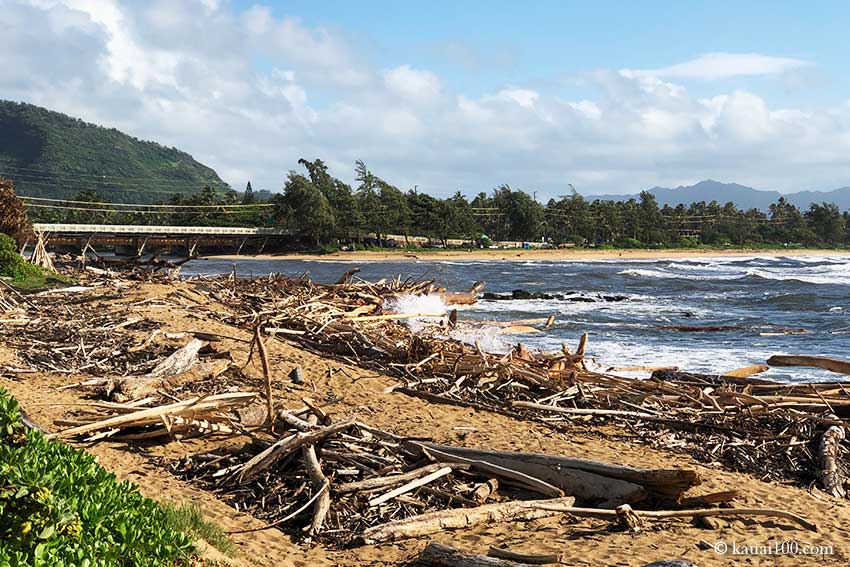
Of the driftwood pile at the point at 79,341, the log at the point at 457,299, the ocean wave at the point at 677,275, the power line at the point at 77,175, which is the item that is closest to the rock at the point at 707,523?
the driftwood pile at the point at 79,341

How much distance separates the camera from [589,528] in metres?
5.46

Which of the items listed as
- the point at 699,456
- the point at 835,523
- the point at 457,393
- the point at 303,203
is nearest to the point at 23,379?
the point at 457,393

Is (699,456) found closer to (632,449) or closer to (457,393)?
(632,449)

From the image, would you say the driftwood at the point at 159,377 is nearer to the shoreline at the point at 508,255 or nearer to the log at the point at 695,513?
the log at the point at 695,513

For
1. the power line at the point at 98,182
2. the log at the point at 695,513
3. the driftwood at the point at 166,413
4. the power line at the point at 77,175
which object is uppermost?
the power line at the point at 77,175

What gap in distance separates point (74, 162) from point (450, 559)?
585 ft

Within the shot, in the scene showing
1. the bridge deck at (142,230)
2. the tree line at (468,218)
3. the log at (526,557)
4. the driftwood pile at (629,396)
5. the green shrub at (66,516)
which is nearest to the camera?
the green shrub at (66,516)

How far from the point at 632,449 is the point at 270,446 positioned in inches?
147

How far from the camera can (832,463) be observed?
275 inches

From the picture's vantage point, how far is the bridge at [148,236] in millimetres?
52031

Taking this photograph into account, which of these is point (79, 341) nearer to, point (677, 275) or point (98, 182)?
point (677, 275)

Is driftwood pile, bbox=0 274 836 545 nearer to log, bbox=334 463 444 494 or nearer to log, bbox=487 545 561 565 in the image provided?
log, bbox=334 463 444 494

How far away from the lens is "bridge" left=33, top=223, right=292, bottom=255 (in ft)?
171

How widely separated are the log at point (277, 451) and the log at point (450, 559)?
1884 millimetres
